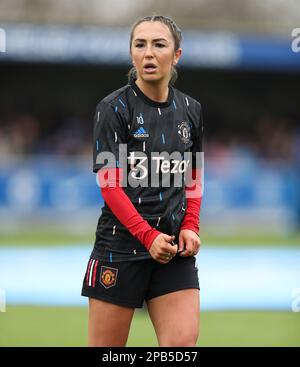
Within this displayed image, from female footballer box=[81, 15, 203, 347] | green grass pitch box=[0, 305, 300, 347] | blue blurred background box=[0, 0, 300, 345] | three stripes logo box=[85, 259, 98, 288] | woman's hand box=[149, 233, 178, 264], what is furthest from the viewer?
blue blurred background box=[0, 0, 300, 345]

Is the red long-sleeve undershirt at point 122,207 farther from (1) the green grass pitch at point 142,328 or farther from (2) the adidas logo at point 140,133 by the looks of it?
(1) the green grass pitch at point 142,328

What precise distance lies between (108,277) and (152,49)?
132cm

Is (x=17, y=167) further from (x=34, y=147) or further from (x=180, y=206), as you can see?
(x=180, y=206)

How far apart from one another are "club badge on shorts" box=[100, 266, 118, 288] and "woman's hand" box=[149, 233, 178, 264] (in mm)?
308

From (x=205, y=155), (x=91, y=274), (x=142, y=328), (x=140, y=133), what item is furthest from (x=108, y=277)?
(x=205, y=155)

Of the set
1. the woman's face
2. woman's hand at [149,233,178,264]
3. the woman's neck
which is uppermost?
the woman's face

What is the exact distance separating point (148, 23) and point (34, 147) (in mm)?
15712

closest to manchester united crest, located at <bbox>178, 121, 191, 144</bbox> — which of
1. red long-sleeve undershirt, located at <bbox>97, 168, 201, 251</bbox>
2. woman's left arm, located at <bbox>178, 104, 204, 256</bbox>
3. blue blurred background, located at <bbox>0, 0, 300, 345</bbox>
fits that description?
woman's left arm, located at <bbox>178, 104, 204, 256</bbox>

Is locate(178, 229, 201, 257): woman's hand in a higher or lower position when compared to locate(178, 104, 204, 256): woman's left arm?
lower

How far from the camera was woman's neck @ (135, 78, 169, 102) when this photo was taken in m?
5.23

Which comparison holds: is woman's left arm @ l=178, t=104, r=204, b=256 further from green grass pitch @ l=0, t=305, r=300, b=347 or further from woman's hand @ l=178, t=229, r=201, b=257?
green grass pitch @ l=0, t=305, r=300, b=347

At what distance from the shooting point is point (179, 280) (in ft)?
16.9

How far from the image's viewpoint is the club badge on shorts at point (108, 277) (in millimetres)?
5125

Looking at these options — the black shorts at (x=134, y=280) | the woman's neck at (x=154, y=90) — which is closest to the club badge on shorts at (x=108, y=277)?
the black shorts at (x=134, y=280)
